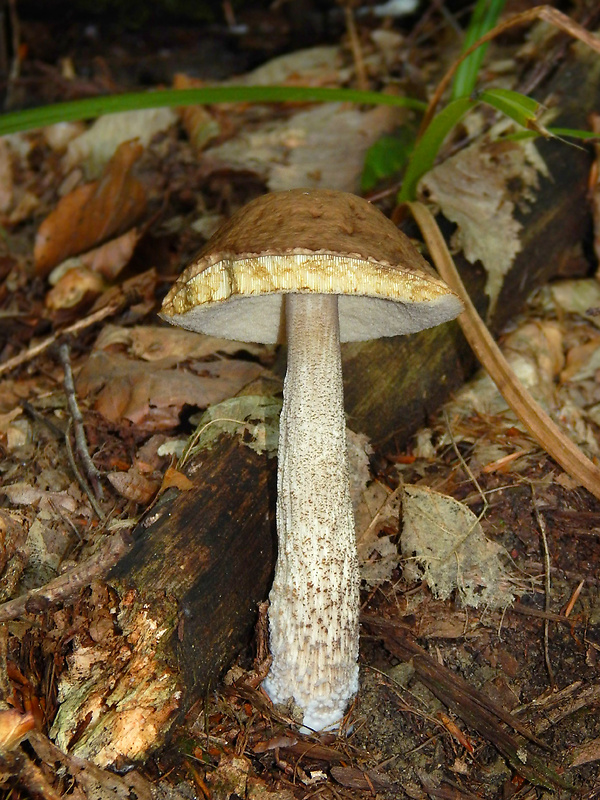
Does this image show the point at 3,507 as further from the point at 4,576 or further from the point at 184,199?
the point at 184,199

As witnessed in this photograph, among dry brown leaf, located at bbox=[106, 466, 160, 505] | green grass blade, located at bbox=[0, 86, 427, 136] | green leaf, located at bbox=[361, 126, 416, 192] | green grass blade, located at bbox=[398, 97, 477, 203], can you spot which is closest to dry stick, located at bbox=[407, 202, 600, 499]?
green grass blade, located at bbox=[398, 97, 477, 203]

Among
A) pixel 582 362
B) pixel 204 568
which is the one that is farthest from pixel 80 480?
pixel 582 362

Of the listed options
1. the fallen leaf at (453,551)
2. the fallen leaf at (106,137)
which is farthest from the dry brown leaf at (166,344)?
the fallen leaf at (106,137)

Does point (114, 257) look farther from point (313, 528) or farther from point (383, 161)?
point (313, 528)

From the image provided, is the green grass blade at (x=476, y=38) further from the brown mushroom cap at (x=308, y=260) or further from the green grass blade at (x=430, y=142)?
the brown mushroom cap at (x=308, y=260)

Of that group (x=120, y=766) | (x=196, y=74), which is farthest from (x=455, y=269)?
(x=196, y=74)

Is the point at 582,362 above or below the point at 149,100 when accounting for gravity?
below
